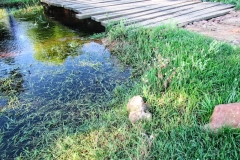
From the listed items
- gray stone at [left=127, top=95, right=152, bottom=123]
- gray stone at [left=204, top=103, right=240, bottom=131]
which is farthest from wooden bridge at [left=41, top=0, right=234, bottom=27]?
gray stone at [left=204, top=103, right=240, bottom=131]

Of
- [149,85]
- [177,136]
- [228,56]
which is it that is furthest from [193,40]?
[177,136]

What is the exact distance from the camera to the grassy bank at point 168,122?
222cm

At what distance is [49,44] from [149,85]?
3.30 m

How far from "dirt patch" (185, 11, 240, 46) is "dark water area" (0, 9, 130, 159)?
2021 millimetres

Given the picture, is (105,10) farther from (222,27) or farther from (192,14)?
(222,27)

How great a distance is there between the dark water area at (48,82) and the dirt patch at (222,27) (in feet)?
6.63

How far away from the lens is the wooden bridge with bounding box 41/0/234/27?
18.4 feet

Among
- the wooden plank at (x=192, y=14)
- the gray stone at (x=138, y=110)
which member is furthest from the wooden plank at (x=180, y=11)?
the gray stone at (x=138, y=110)

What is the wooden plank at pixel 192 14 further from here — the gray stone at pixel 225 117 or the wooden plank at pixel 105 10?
the gray stone at pixel 225 117

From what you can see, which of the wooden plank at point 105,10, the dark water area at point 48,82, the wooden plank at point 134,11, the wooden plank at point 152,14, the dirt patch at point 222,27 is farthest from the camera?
the wooden plank at point 105,10

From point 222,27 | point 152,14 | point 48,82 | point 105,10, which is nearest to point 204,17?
point 222,27

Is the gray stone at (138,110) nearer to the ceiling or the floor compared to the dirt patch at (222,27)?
nearer to the floor

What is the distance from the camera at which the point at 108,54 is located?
4.94 meters

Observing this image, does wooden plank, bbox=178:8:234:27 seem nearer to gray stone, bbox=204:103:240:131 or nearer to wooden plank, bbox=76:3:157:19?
wooden plank, bbox=76:3:157:19
